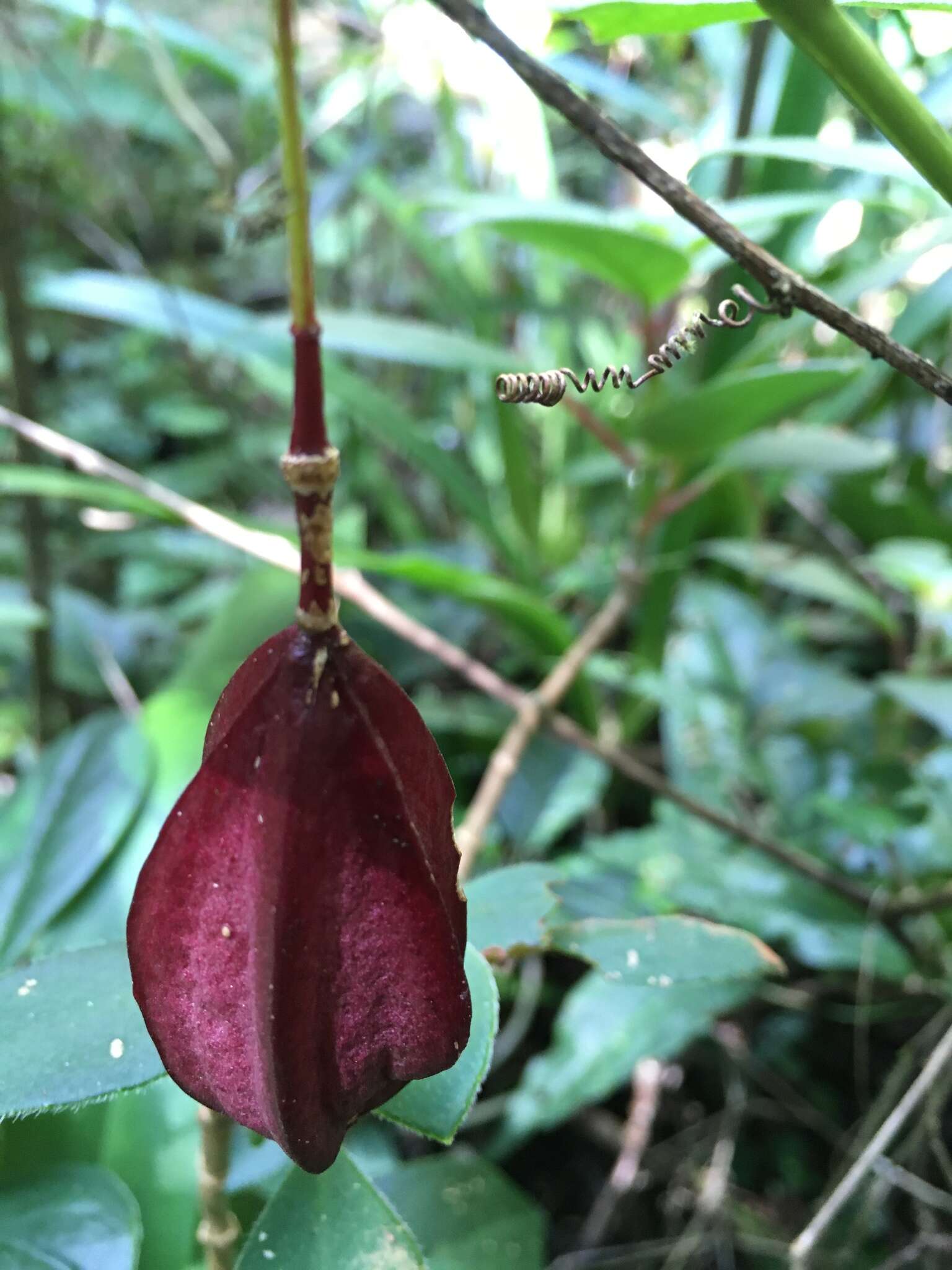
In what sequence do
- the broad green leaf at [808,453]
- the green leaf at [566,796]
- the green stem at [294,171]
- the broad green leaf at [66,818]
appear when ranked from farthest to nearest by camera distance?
the green leaf at [566,796], the broad green leaf at [808,453], the broad green leaf at [66,818], the green stem at [294,171]

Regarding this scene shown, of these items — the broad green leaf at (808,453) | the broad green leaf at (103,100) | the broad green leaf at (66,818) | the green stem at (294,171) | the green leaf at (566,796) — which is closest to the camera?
the green stem at (294,171)

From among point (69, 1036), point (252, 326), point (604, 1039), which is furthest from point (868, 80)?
point (252, 326)

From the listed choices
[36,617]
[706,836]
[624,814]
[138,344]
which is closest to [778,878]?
[706,836]

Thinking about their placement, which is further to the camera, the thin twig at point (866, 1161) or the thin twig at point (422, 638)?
the thin twig at point (422, 638)

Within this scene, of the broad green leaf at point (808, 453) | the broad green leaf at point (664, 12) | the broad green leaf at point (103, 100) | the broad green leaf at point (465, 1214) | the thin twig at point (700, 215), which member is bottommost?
the broad green leaf at point (465, 1214)

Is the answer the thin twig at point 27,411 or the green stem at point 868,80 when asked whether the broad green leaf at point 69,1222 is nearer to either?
the green stem at point 868,80

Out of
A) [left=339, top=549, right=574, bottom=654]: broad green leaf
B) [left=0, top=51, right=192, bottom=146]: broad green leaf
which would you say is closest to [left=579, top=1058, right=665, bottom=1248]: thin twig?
[left=339, top=549, right=574, bottom=654]: broad green leaf

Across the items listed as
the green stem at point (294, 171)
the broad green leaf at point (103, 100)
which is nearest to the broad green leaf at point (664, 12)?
the green stem at point (294, 171)
